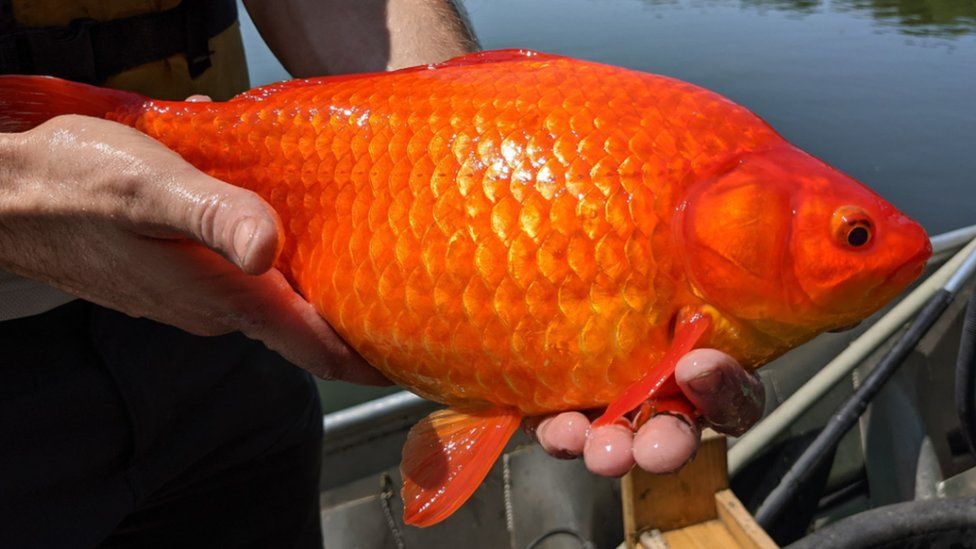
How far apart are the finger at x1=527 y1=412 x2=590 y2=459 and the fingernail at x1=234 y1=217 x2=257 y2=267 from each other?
556mm

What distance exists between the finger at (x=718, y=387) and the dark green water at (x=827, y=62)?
3899mm

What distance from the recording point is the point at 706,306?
4.13ft

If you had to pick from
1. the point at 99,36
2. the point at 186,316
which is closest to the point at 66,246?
the point at 186,316

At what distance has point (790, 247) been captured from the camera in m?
1.24

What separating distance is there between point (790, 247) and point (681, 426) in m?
0.31

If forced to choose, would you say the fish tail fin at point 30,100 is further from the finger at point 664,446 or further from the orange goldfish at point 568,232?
the finger at point 664,446

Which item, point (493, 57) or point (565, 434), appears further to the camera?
point (493, 57)

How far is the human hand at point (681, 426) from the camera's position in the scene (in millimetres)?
1194

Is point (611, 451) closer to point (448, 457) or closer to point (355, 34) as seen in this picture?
point (448, 457)

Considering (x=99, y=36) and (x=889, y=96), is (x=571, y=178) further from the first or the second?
(x=889, y=96)

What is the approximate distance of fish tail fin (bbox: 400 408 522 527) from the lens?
140 centimetres

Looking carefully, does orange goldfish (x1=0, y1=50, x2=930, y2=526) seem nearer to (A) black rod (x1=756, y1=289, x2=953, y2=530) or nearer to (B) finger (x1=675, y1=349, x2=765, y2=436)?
(B) finger (x1=675, y1=349, x2=765, y2=436)

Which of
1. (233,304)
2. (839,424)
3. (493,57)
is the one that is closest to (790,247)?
(493,57)

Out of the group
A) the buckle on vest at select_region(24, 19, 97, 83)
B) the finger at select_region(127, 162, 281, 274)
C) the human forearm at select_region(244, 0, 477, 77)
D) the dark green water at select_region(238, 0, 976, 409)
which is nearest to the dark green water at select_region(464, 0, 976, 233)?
the dark green water at select_region(238, 0, 976, 409)
